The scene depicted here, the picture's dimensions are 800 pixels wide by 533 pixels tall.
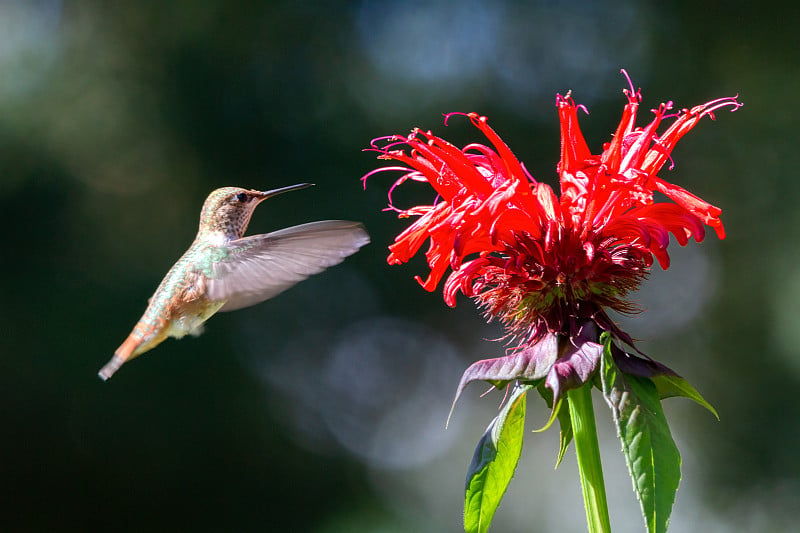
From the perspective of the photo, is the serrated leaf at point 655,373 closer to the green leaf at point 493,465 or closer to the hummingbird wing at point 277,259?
the green leaf at point 493,465

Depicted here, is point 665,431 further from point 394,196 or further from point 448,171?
point 394,196

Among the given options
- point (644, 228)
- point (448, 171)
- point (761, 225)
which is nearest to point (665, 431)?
point (644, 228)

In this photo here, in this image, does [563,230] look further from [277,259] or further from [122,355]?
[122,355]

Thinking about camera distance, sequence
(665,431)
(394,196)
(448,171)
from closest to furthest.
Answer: (665,431) → (448,171) → (394,196)

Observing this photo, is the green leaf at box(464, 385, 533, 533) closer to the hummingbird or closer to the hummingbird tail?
the hummingbird

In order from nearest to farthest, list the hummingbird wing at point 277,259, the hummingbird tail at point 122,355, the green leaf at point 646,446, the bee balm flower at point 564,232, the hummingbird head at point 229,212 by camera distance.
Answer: the green leaf at point 646,446, the bee balm flower at point 564,232, the hummingbird wing at point 277,259, the hummingbird tail at point 122,355, the hummingbird head at point 229,212

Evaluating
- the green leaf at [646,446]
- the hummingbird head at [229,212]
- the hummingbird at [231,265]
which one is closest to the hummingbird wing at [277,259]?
the hummingbird at [231,265]
